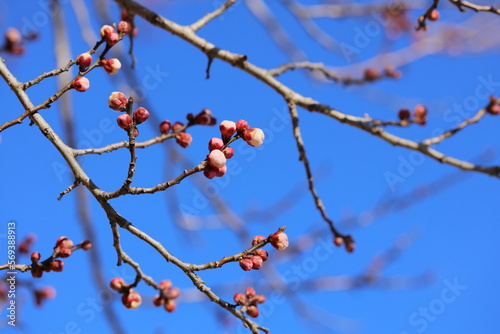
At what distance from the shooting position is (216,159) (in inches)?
54.4

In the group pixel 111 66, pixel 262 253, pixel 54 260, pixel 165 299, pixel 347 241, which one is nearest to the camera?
pixel 262 253

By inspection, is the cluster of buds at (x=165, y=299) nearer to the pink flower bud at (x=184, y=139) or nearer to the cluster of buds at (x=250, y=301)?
the cluster of buds at (x=250, y=301)

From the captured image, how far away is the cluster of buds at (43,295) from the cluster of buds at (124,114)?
1413mm

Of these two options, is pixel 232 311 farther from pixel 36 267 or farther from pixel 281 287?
pixel 281 287

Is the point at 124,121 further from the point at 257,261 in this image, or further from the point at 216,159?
the point at 257,261

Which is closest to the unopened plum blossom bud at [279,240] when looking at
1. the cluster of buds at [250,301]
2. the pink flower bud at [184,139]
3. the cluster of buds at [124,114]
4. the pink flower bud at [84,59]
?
the cluster of buds at [250,301]

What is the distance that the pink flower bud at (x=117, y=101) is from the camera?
4.96ft

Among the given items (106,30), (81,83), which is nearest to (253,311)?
(81,83)

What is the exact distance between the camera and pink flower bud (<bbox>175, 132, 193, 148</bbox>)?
7.00 ft

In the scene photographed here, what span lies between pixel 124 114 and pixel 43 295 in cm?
150

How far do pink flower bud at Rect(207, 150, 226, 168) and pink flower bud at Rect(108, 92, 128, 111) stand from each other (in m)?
0.36

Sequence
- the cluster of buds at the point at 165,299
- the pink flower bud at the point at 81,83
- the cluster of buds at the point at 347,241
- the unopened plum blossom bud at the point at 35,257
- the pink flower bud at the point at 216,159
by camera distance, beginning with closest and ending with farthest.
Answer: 1. the pink flower bud at the point at 216,159
2. the pink flower bud at the point at 81,83
3. the unopened plum blossom bud at the point at 35,257
4. the cluster of buds at the point at 165,299
5. the cluster of buds at the point at 347,241

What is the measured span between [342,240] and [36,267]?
1.53 m

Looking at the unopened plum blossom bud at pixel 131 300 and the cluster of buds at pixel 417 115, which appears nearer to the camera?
→ the unopened plum blossom bud at pixel 131 300
